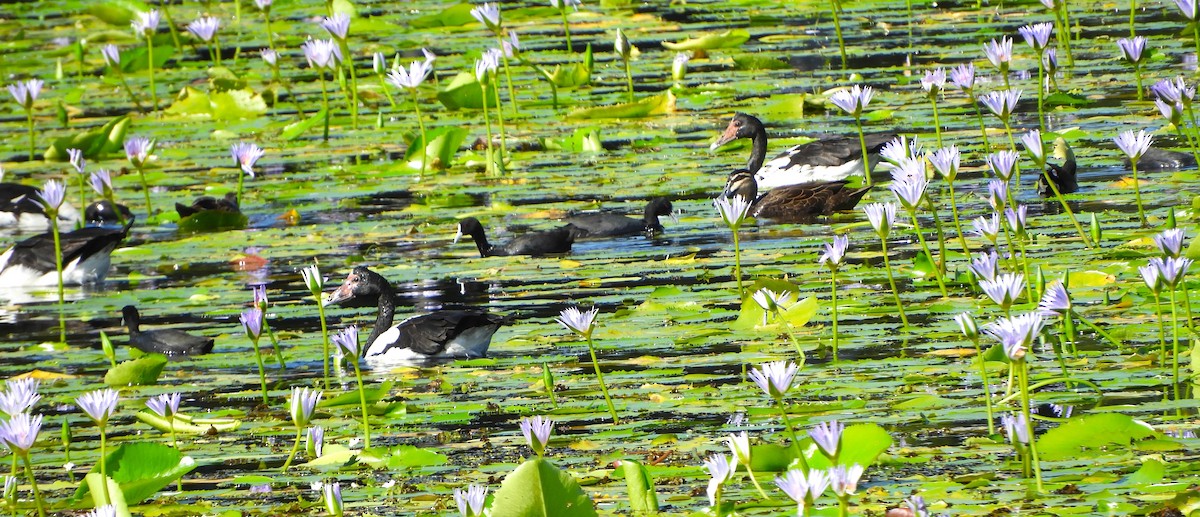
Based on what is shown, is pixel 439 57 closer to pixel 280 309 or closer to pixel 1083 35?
pixel 1083 35

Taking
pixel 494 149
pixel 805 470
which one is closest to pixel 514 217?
pixel 494 149

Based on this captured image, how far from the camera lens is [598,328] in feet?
18.6

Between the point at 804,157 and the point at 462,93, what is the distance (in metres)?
2.58

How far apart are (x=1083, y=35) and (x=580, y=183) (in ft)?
13.7

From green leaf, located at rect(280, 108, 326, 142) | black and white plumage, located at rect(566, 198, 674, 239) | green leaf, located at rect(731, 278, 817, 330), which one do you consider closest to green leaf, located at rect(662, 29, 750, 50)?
green leaf, located at rect(280, 108, 326, 142)

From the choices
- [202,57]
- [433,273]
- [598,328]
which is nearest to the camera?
[598,328]

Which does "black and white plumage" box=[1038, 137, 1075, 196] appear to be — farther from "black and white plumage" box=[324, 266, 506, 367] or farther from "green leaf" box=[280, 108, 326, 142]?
"green leaf" box=[280, 108, 326, 142]

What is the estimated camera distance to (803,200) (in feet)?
24.3

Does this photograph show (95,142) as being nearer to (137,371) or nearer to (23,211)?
(23,211)

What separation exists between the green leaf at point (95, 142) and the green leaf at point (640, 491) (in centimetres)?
670

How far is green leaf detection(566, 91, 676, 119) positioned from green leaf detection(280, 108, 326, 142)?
1.42 meters

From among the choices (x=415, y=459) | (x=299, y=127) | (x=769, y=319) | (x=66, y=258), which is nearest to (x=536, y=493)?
(x=415, y=459)

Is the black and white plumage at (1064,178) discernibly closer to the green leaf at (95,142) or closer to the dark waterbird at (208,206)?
the dark waterbird at (208,206)

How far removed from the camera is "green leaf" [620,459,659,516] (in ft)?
12.1
